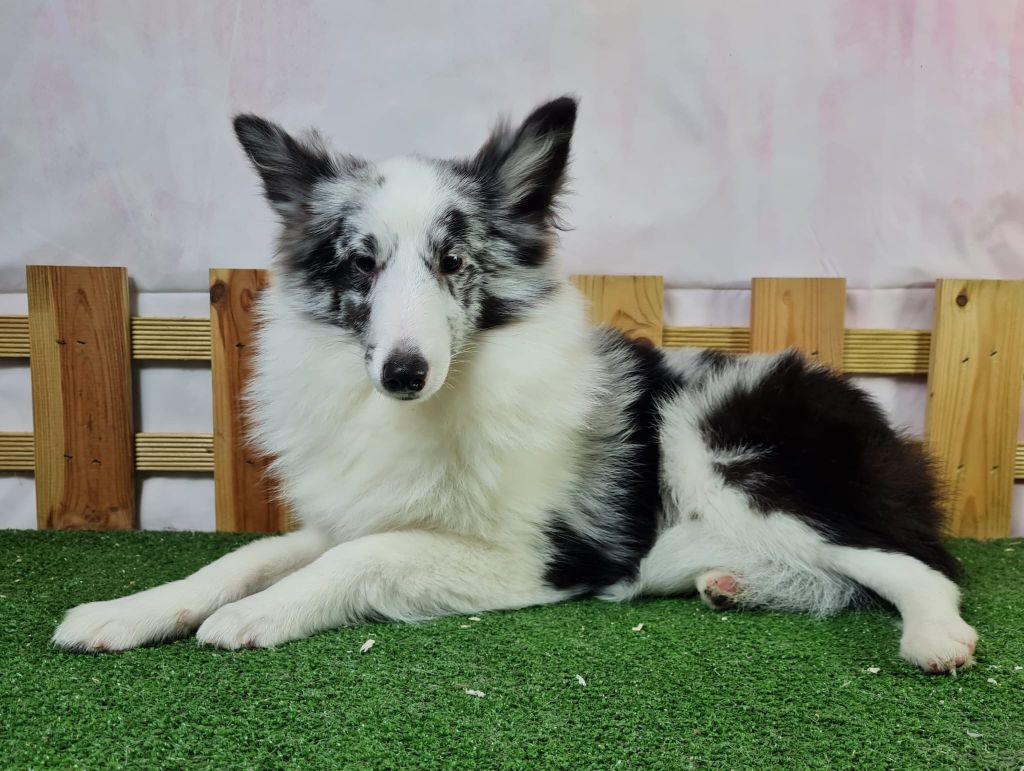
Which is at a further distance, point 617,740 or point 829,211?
point 829,211

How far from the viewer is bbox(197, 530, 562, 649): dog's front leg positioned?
1.71m

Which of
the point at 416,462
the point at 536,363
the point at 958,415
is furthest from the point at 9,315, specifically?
the point at 958,415

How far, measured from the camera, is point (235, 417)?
A: 9.68 ft

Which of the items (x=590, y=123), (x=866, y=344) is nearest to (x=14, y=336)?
(x=590, y=123)

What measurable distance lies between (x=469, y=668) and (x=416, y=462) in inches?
21.9

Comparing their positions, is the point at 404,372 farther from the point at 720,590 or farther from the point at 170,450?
the point at 170,450

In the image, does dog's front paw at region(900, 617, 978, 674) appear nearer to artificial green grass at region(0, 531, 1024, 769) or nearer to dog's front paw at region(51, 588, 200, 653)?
artificial green grass at region(0, 531, 1024, 769)

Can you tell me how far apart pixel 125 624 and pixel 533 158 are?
4.98 ft

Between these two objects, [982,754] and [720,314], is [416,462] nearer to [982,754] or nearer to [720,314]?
[982,754]

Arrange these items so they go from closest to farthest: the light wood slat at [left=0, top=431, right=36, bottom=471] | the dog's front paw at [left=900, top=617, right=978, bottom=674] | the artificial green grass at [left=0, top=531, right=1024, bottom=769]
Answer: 1. the artificial green grass at [left=0, top=531, right=1024, bottom=769]
2. the dog's front paw at [left=900, top=617, right=978, bottom=674]
3. the light wood slat at [left=0, top=431, right=36, bottom=471]

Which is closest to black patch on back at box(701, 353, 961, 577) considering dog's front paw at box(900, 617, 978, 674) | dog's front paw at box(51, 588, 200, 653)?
dog's front paw at box(900, 617, 978, 674)

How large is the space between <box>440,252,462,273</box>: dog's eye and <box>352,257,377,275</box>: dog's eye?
6.5 inches

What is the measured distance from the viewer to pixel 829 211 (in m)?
3.00

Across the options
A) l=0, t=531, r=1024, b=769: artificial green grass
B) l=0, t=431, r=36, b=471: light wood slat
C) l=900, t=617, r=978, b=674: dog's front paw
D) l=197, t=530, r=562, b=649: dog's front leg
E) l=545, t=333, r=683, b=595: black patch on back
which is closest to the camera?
l=0, t=531, r=1024, b=769: artificial green grass
